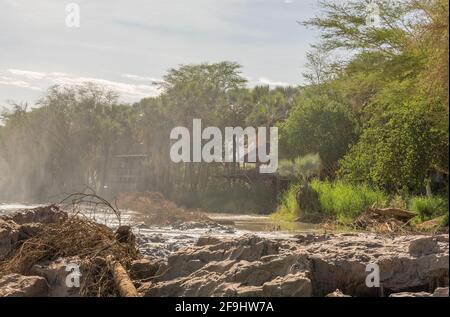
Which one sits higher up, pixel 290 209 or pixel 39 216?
pixel 39 216

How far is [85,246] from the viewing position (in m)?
9.74

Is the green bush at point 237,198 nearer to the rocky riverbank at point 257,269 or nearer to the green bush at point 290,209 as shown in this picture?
the green bush at point 290,209

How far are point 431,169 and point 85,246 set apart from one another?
Answer: 51.5 feet

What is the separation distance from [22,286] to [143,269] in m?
1.65

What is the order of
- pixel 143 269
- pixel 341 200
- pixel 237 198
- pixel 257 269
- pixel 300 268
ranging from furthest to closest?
pixel 237 198
pixel 341 200
pixel 143 269
pixel 257 269
pixel 300 268

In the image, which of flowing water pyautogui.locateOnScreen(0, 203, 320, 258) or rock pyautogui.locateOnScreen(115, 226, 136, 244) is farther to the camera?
flowing water pyautogui.locateOnScreen(0, 203, 320, 258)

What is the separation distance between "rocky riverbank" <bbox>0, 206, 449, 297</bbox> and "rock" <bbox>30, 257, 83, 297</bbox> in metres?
0.01

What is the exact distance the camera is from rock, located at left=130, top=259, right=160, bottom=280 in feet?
30.2

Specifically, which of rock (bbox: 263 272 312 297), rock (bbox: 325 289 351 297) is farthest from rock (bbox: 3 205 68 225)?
rock (bbox: 325 289 351 297)

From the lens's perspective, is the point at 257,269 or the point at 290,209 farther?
the point at 290,209

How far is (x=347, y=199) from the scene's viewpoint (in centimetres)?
2583

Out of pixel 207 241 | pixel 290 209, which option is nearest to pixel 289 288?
pixel 207 241

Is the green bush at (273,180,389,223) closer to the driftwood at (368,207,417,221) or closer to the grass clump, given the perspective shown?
the grass clump

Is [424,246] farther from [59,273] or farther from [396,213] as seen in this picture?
[396,213]
